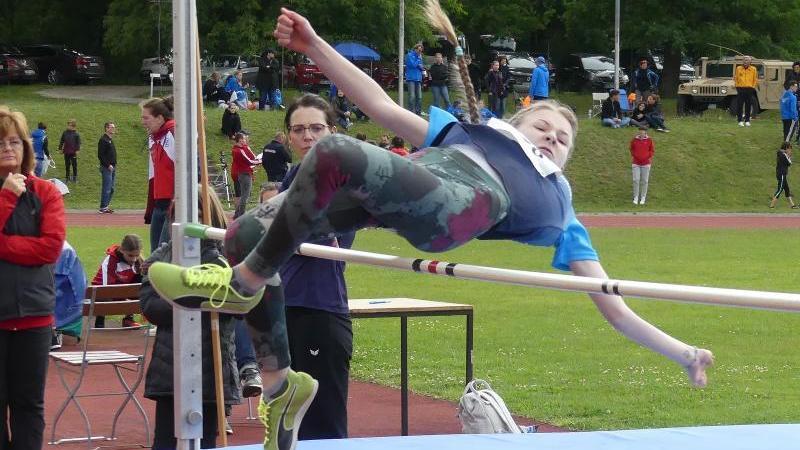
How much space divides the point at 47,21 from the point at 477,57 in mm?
13752

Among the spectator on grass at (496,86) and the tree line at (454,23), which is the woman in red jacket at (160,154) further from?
the tree line at (454,23)

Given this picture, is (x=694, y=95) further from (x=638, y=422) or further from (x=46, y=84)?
(x=638, y=422)

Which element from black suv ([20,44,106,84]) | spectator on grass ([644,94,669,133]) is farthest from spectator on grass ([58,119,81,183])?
black suv ([20,44,106,84])

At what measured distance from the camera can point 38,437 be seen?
16.6ft

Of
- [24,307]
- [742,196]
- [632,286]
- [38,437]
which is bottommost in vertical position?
[742,196]

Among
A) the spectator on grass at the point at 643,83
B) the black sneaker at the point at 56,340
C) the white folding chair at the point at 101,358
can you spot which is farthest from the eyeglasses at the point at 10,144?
the spectator on grass at the point at 643,83

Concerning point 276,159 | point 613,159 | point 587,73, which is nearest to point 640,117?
point 613,159

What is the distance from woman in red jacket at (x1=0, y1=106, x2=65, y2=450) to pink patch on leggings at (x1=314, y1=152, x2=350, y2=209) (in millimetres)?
2184

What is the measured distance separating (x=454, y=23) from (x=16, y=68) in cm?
1336

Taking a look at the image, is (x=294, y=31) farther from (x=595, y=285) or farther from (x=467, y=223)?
(x=595, y=285)

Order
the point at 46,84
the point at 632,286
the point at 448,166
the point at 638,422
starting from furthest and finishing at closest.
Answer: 1. the point at 46,84
2. the point at 638,422
3. the point at 448,166
4. the point at 632,286

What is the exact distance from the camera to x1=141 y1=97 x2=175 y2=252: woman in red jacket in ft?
31.2

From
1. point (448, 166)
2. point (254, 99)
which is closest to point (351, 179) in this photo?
point (448, 166)

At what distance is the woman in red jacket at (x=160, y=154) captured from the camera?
951 centimetres
